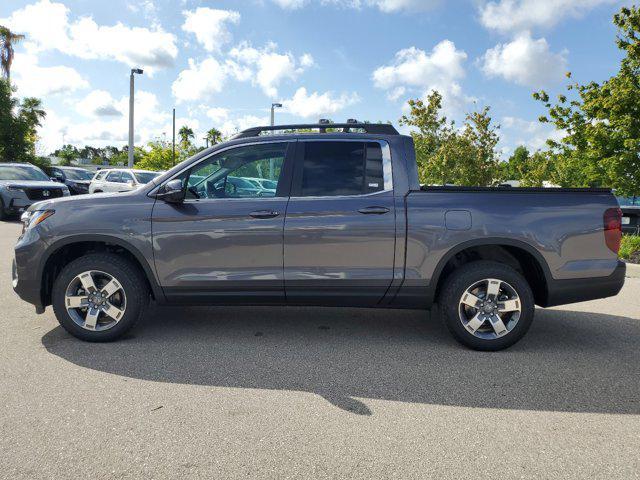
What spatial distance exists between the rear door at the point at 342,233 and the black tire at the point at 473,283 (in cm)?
54

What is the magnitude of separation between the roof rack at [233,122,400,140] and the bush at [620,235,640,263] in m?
8.38

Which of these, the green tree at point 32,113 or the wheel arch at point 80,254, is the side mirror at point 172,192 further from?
the green tree at point 32,113

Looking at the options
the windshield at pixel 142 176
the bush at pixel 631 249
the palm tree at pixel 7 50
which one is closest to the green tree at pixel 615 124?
the bush at pixel 631 249

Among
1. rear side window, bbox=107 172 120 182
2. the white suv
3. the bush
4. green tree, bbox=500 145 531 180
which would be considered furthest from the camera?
green tree, bbox=500 145 531 180

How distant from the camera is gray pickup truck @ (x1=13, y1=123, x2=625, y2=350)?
430cm

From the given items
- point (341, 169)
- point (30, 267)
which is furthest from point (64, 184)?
point (341, 169)

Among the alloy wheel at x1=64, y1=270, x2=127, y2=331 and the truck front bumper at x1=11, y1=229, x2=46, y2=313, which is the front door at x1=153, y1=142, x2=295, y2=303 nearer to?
the alloy wheel at x1=64, y1=270, x2=127, y2=331

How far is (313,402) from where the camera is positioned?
11.1 feet

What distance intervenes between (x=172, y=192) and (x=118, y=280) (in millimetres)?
903

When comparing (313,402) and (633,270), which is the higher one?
(633,270)

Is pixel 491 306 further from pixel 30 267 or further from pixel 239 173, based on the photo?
pixel 30 267

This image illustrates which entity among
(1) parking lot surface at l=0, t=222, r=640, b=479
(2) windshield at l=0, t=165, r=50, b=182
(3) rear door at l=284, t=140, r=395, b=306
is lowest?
(1) parking lot surface at l=0, t=222, r=640, b=479

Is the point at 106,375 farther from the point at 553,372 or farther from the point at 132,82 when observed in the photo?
the point at 132,82

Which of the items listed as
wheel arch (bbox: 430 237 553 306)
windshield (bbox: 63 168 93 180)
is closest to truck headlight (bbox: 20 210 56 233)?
wheel arch (bbox: 430 237 553 306)
